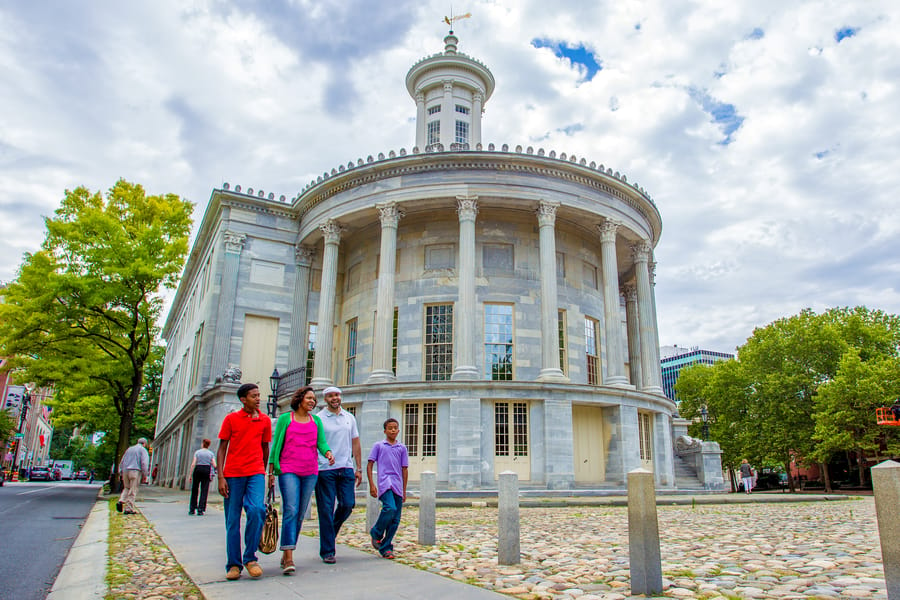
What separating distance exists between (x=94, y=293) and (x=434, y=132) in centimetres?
1974

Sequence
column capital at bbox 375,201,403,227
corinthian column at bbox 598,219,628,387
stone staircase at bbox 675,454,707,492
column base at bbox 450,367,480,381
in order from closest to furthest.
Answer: column base at bbox 450,367,480,381 < corinthian column at bbox 598,219,628,387 < column capital at bbox 375,201,403,227 < stone staircase at bbox 675,454,707,492

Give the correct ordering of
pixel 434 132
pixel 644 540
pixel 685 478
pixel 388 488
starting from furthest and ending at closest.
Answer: pixel 434 132 → pixel 685 478 → pixel 388 488 → pixel 644 540

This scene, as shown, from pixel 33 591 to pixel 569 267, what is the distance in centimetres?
2499

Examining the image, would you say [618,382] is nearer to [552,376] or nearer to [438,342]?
[552,376]

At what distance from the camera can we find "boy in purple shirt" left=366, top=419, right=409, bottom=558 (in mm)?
7785

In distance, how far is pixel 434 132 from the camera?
119 feet

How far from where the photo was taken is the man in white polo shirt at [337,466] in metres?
7.50

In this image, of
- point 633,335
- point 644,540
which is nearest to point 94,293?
point 633,335

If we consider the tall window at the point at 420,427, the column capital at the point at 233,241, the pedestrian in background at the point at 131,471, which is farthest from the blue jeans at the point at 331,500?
the column capital at the point at 233,241

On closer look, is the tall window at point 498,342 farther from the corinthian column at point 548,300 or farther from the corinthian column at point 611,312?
the corinthian column at point 611,312

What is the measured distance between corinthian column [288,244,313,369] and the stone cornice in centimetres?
378

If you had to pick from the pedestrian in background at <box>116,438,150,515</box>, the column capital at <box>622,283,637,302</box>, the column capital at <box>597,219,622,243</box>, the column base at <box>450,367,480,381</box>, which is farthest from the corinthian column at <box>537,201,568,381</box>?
the pedestrian in background at <box>116,438,150,515</box>

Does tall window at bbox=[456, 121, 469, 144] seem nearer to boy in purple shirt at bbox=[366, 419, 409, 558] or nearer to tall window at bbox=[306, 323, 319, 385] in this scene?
tall window at bbox=[306, 323, 319, 385]

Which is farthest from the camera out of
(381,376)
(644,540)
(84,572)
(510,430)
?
(381,376)
